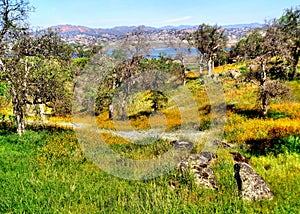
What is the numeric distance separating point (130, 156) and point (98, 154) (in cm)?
156

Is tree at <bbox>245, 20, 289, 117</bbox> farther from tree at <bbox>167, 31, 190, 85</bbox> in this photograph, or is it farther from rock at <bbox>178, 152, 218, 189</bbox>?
tree at <bbox>167, 31, 190, 85</bbox>

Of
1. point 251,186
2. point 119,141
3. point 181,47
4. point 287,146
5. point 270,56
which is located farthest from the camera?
point 181,47

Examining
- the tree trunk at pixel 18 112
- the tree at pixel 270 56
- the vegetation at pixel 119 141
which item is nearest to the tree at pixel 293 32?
the vegetation at pixel 119 141

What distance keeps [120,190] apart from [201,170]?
2534 mm

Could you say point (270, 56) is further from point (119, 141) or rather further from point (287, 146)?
point (119, 141)

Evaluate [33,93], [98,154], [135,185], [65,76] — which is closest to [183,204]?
[135,185]

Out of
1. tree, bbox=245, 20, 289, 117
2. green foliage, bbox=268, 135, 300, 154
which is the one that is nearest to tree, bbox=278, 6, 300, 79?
tree, bbox=245, 20, 289, 117

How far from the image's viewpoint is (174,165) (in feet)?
32.6

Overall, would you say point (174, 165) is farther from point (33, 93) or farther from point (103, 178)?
point (33, 93)

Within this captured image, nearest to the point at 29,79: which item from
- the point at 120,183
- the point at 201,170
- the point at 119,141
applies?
the point at 119,141

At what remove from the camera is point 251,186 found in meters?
7.83

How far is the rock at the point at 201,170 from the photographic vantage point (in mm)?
8469

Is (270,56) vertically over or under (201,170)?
over

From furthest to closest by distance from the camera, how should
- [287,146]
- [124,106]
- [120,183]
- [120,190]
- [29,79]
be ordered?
1. [124,106]
2. [29,79]
3. [287,146]
4. [120,183]
5. [120,190]
